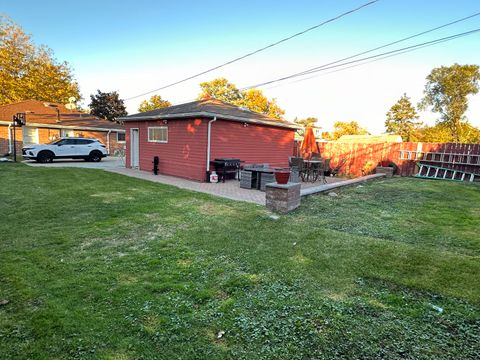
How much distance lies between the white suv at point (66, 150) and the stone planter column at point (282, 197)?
15446mm

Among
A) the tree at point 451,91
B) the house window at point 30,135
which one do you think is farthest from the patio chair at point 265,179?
the tree at point 451,91

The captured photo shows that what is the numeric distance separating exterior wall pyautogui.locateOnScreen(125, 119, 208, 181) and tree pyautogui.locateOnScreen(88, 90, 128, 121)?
23958 mm

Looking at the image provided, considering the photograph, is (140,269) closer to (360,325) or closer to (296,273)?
(296,273)

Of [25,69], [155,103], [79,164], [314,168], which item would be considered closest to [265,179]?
[314,168]

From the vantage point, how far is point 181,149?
464 inches

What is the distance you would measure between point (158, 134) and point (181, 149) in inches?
79.6

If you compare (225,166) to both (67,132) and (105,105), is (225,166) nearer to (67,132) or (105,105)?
(67,132)

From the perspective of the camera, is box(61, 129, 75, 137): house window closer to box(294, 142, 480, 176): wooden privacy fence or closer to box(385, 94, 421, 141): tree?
box(294, 142, 480, 176): wooden privacy fence

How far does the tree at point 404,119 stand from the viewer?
36.1 meters

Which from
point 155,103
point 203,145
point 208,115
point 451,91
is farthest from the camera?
point 155,103

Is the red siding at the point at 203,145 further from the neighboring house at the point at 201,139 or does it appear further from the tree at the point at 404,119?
the tree at the point at 404,119

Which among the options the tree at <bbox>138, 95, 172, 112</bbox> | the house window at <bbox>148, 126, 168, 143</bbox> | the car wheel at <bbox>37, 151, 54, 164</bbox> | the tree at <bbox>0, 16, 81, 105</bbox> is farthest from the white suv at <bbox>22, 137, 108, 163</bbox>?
the tree at <bbox>138, 95, 172, 112</bbox>

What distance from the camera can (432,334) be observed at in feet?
7.20

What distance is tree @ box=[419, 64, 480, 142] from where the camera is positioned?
24.0 m
